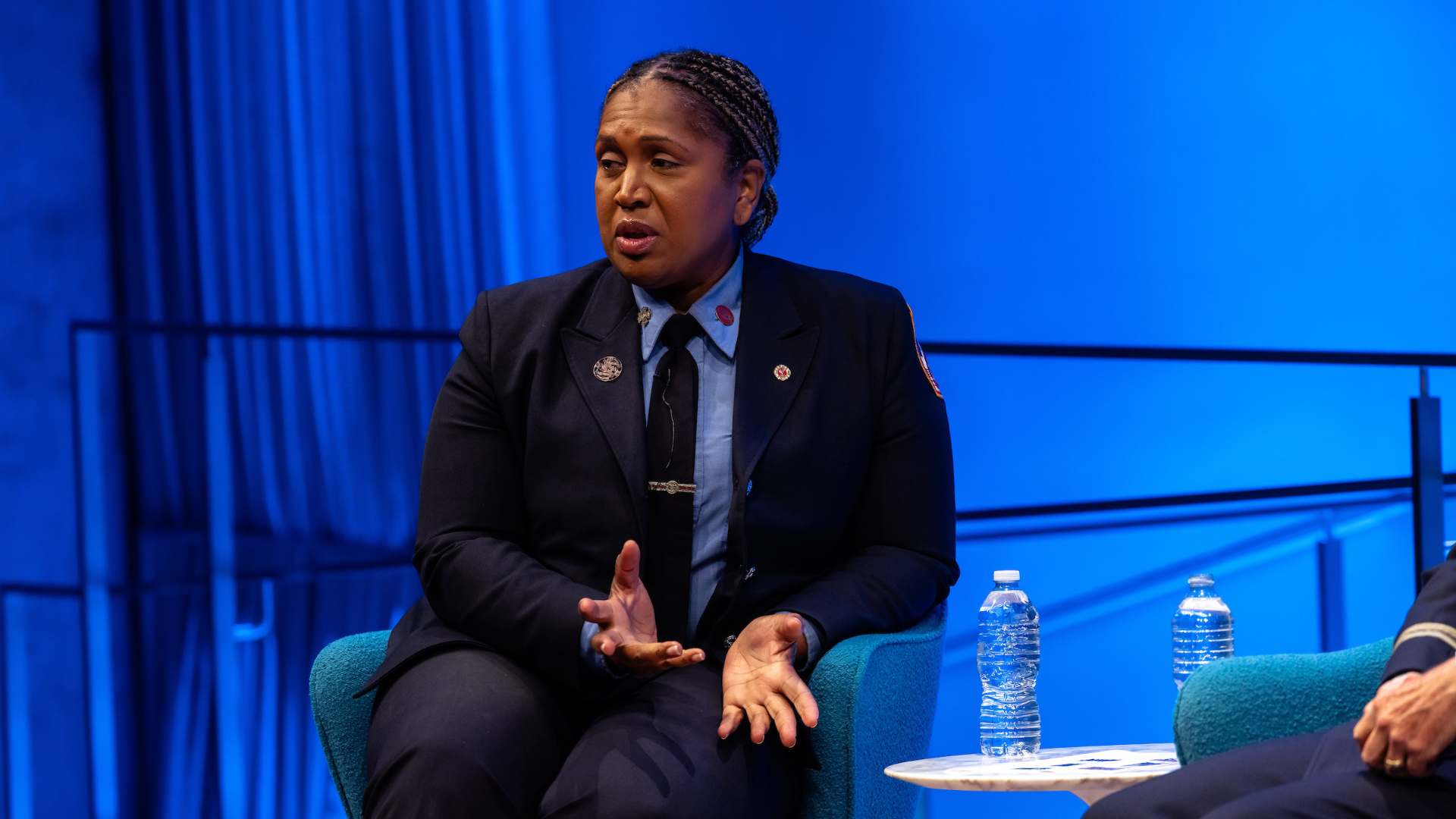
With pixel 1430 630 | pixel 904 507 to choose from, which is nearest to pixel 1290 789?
pixel 1430 630

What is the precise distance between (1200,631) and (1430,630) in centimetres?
120

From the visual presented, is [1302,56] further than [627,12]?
Yes

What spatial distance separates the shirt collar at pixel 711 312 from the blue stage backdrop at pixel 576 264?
1.34 m

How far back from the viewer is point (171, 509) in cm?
372

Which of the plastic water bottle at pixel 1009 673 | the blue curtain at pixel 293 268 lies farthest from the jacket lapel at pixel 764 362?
the blue curtain at pixel 293 268

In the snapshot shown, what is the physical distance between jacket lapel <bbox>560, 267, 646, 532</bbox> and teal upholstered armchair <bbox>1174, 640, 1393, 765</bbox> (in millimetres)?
692

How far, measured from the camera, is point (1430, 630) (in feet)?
4.89

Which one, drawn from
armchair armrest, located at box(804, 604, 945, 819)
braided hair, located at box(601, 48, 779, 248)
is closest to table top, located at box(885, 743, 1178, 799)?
armchair armrest, located at box(804, 604, 945, 819)

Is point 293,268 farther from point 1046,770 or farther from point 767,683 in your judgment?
point 1046,770

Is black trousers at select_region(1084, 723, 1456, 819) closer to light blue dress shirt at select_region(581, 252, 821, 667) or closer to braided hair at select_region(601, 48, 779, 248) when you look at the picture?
light blue dress shirt at select_region(581, 252, 821, 667)

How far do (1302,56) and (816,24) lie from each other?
1.60m

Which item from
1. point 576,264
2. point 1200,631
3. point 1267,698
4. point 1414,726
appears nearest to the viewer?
point 1414,726

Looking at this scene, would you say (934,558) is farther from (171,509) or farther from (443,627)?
(171,509)

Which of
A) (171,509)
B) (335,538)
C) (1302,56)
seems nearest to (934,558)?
(335,538)
